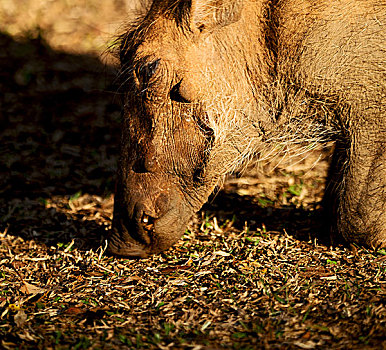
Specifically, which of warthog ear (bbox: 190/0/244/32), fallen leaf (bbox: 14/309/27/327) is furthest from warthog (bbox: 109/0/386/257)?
fallen leaf (bbox: 14/309/27/327)

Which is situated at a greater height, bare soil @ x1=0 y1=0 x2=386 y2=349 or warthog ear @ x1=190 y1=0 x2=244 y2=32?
warthog ear @ x1=190 y1=0 x2=244 y2=32

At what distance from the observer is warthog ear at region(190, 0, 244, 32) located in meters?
3.21

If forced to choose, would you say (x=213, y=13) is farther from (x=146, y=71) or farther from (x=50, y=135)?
(x=50, y=135)

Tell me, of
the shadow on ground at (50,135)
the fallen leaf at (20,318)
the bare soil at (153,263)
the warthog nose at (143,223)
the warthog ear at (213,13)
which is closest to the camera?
the bare soil at (153,263)

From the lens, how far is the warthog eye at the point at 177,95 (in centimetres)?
327

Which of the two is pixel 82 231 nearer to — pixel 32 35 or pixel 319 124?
pixel 319 124

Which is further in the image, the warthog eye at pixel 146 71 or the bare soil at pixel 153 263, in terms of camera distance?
the warthog eye at pixel 146 71

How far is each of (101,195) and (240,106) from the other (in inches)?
66.6

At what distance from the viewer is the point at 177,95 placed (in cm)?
329

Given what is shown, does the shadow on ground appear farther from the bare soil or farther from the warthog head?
the warthog head

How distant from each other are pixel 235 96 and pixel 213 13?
0.50m

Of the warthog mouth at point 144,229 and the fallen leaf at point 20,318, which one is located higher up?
the warthog mouth at point 144,229

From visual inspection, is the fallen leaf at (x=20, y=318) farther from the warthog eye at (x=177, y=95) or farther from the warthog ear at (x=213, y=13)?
the warthog ear at (x=213, y=13)

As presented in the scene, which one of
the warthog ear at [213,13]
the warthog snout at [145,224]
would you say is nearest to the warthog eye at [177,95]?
the warthog ear at [213,13]
